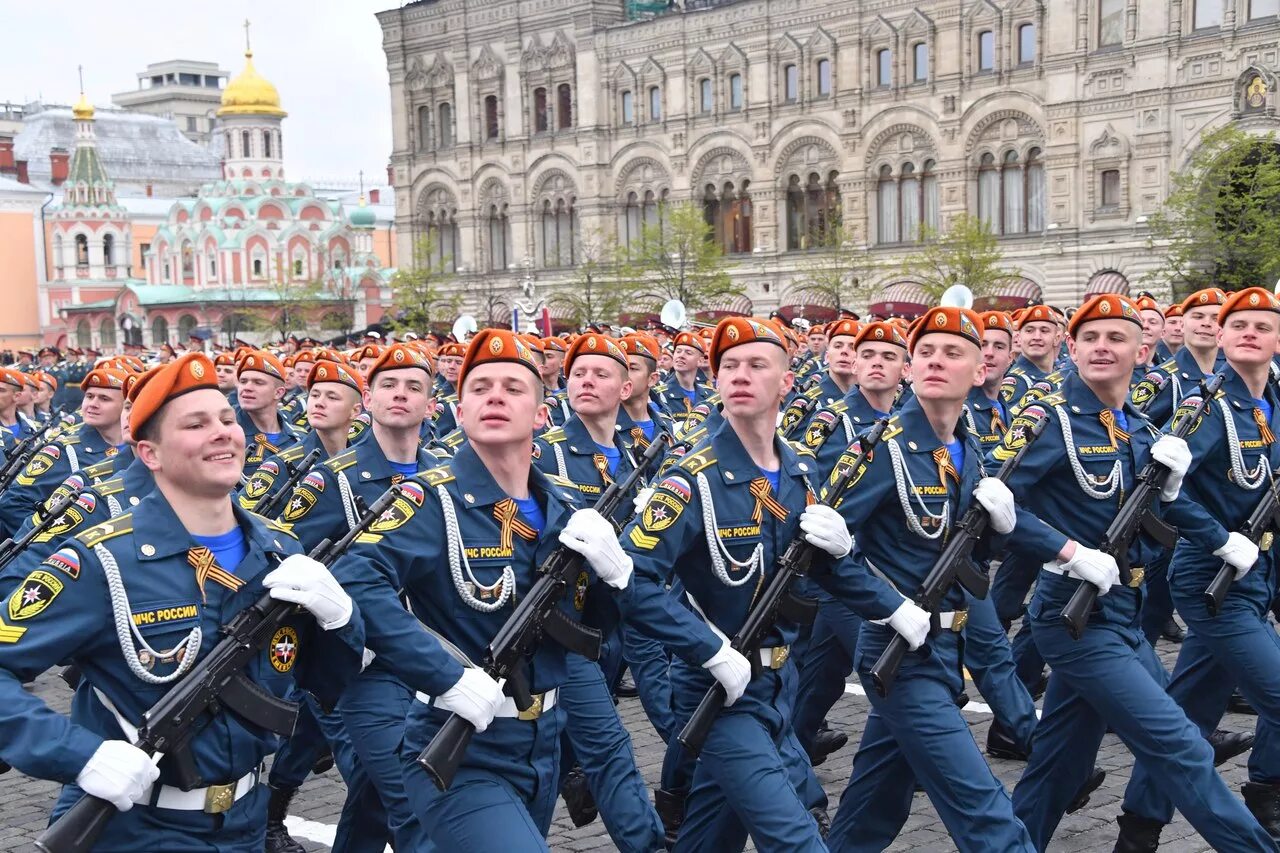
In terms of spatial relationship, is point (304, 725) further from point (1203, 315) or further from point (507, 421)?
point (1203, 315)

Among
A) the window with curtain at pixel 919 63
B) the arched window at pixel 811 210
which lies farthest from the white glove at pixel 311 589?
the arched window at pixel 811 210

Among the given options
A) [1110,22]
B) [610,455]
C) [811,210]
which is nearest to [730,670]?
[610,455]

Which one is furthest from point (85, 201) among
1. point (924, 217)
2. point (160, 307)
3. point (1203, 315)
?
point (1203, 315)

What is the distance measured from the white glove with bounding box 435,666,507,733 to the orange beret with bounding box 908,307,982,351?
112 inches

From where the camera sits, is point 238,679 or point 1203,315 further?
point 1203,315

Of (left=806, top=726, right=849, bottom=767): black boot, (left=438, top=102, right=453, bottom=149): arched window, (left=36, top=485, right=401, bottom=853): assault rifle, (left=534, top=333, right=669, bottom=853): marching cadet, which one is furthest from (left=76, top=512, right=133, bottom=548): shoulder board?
(left=438, top=102, right=453, bottom=149): arched window

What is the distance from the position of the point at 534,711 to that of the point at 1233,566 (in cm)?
365

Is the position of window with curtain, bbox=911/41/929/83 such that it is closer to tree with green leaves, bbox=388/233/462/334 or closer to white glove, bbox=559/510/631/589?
tree with green leaves, bbox=388/233/462/334

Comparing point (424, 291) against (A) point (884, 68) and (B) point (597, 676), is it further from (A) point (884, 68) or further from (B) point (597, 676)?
(B) point (597, 676)

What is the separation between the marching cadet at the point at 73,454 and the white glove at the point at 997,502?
6.60 m

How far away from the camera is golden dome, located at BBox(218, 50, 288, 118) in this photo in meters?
83.8

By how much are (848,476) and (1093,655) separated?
1.31 meters

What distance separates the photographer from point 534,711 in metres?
5.04

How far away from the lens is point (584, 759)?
6.43 meters
